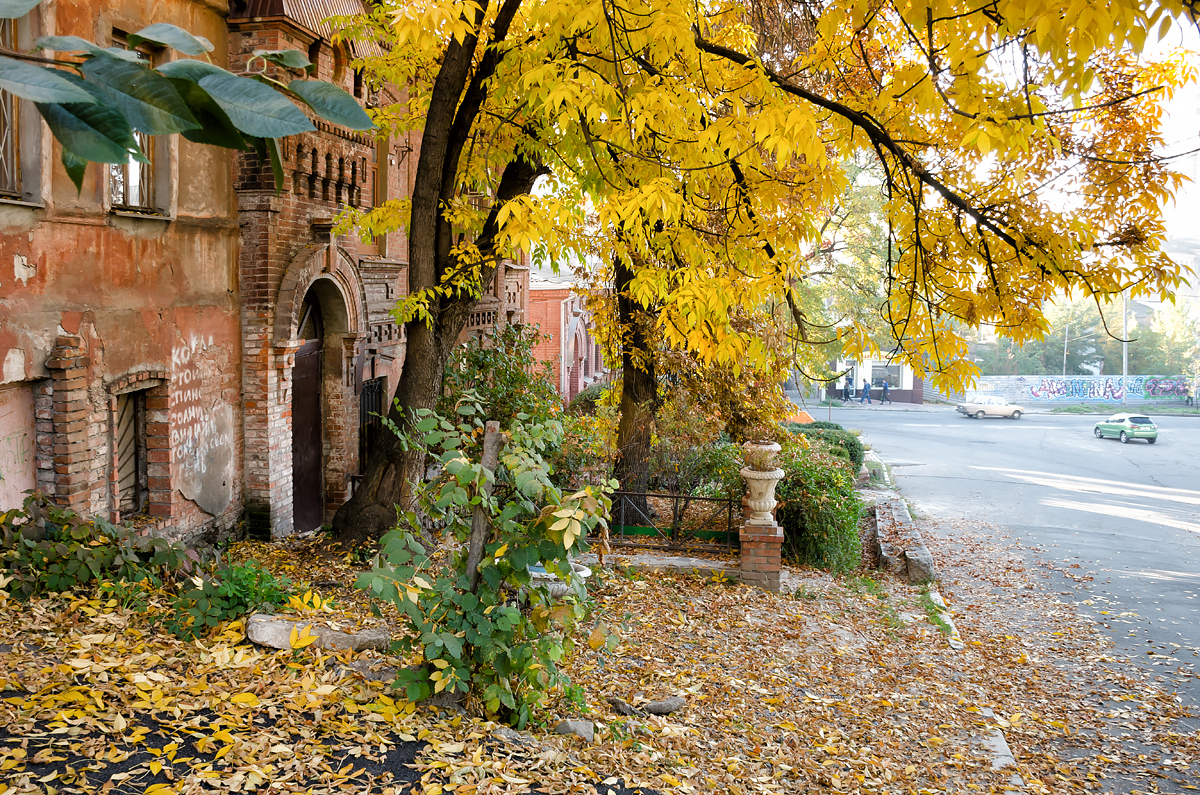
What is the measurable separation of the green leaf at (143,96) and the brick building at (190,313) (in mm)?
5899

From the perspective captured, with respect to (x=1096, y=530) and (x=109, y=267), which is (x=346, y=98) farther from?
(x=1096, y=530)

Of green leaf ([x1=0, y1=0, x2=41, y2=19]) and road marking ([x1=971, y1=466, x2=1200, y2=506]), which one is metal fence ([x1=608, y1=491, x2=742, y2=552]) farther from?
road marking ([x1=971, y1=466, x2=1200, y2=506])

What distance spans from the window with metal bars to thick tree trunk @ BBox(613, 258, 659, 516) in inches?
282

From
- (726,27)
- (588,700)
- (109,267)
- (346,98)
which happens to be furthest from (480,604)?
(726,27)

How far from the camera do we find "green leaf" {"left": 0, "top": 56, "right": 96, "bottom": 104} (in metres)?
1.17

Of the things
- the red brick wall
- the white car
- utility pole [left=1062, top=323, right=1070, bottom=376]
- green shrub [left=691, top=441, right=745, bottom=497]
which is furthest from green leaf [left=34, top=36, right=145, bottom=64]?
utility pole [left=1062, top=323, right=1070, bottom=376]

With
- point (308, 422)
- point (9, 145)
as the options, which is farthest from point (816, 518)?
point (9, 145)

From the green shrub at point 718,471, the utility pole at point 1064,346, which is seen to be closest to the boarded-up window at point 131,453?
the green shrub at point 718,471

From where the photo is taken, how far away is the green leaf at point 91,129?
4.10 ft

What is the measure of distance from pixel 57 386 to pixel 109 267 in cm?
118

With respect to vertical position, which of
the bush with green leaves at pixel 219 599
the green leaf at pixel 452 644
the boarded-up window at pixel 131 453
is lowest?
the bush with green leaves at pixel 219 599

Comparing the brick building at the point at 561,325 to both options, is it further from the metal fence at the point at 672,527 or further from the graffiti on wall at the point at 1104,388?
the graffiti on wall at the point at 1104,388

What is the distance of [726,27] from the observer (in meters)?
8.72

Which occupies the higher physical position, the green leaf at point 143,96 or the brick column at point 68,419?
the green leaf at point 143,96
